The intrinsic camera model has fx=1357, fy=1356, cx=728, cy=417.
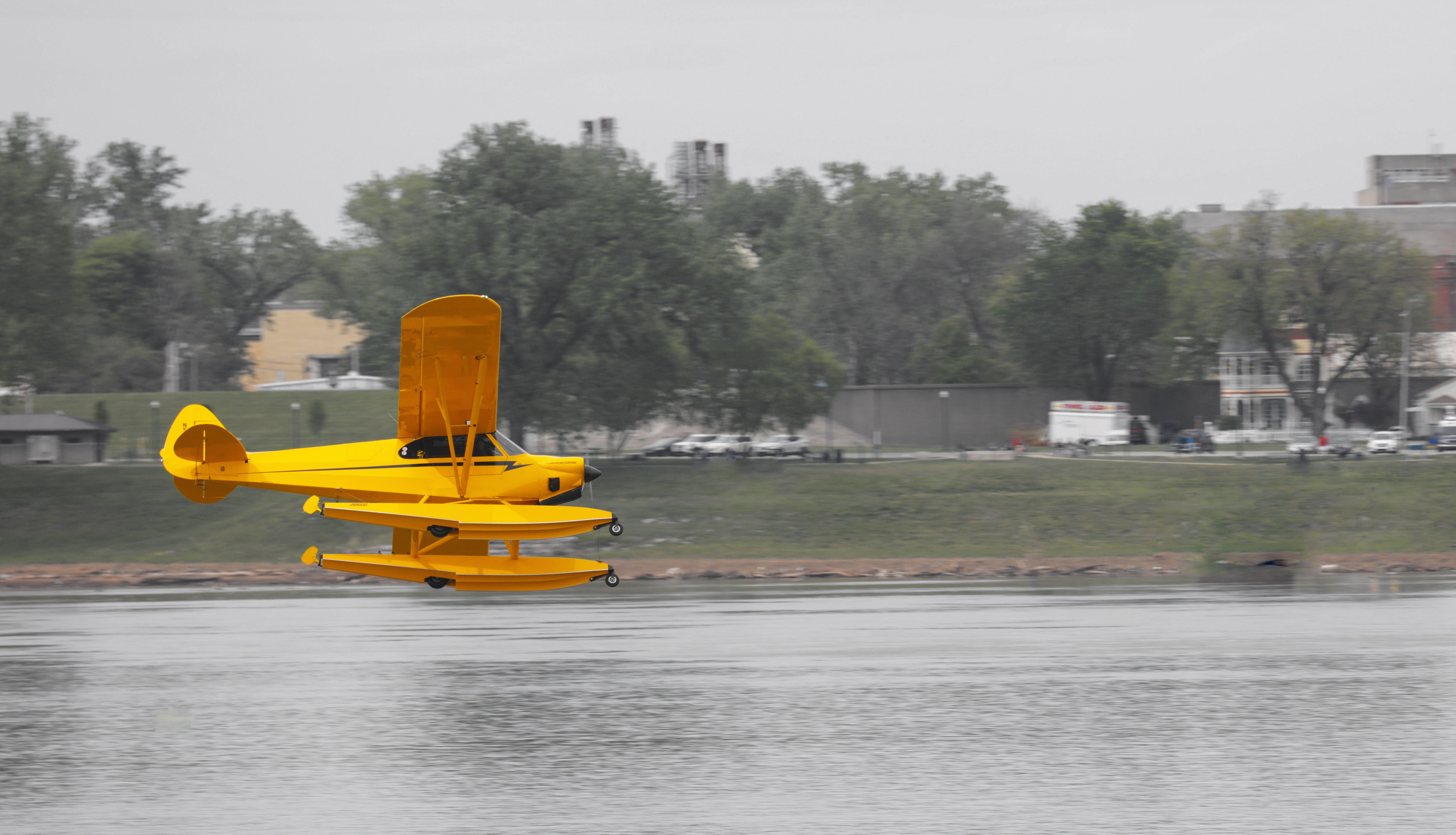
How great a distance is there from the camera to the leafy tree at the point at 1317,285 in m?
96.1

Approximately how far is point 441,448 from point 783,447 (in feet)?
236

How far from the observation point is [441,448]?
22.1m

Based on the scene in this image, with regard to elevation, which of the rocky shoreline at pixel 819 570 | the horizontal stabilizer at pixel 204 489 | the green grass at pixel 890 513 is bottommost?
the rocky shoreline at pixel 819 570

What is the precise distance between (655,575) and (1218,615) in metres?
21.0

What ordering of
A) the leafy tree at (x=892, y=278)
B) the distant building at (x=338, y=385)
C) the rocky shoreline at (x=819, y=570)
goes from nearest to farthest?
the rocky shoreline at (x=819, y=570) → the distant building at (x=338, y=385) → the leafy tree at (x=892, y=278)

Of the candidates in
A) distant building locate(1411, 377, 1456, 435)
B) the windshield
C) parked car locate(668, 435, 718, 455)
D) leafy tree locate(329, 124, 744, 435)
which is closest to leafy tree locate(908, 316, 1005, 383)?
parked car locate(668, 435, 718, 455)

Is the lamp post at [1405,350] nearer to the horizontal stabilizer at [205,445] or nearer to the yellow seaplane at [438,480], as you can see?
the yellow seaplane at [438,480]

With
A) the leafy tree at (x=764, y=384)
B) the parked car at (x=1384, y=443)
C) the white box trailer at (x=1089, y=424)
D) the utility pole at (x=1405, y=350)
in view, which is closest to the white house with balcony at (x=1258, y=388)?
the utility pole at (x=1405, y=350)

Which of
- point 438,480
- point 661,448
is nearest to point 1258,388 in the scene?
point 661,448

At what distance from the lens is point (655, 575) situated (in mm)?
49656

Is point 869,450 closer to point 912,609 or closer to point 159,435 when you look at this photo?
point 159,435

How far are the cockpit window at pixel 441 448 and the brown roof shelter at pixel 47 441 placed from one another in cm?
6277

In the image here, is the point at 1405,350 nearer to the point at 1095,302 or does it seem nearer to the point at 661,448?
the point at 1095,302

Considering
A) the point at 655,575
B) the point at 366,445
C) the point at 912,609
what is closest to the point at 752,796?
the point at 366,445
